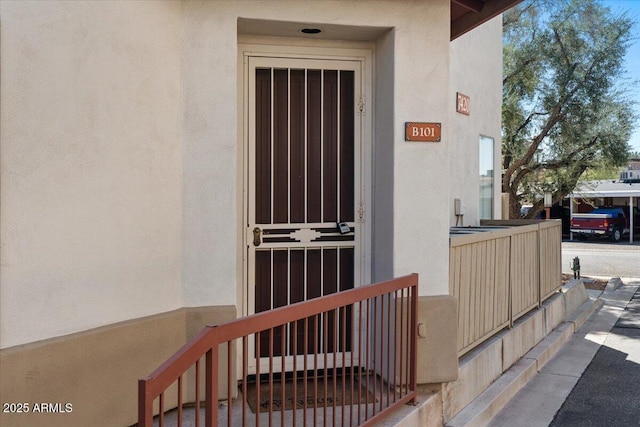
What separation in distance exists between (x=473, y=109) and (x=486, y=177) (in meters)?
1.25

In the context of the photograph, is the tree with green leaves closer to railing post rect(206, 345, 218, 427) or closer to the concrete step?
the concrete step

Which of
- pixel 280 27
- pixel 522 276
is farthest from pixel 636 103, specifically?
pixel 280 27

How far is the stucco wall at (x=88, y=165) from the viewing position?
122 inches

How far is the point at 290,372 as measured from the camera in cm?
482

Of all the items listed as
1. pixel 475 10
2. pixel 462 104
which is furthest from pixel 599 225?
pixel 475 10

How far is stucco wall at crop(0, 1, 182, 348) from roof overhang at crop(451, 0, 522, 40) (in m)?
2.47

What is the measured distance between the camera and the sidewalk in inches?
197

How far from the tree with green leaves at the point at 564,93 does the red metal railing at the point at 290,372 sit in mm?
9605

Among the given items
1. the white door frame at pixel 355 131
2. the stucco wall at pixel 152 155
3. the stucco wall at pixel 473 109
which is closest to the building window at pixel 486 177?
the stucco wall at pixel 473 109

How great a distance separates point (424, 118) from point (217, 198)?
5.73 feet

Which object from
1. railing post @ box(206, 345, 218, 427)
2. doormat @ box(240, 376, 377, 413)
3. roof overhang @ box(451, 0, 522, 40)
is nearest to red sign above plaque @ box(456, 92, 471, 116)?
roof overhang @ box(451, 0, 522, 40)

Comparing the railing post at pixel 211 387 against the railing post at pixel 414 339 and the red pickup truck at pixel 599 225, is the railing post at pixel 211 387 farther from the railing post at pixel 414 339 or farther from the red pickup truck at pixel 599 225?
the red pickup truck at pixel 599 225

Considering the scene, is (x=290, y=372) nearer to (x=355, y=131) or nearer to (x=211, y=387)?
(x=355, y=131)

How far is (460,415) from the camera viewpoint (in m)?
4.65
